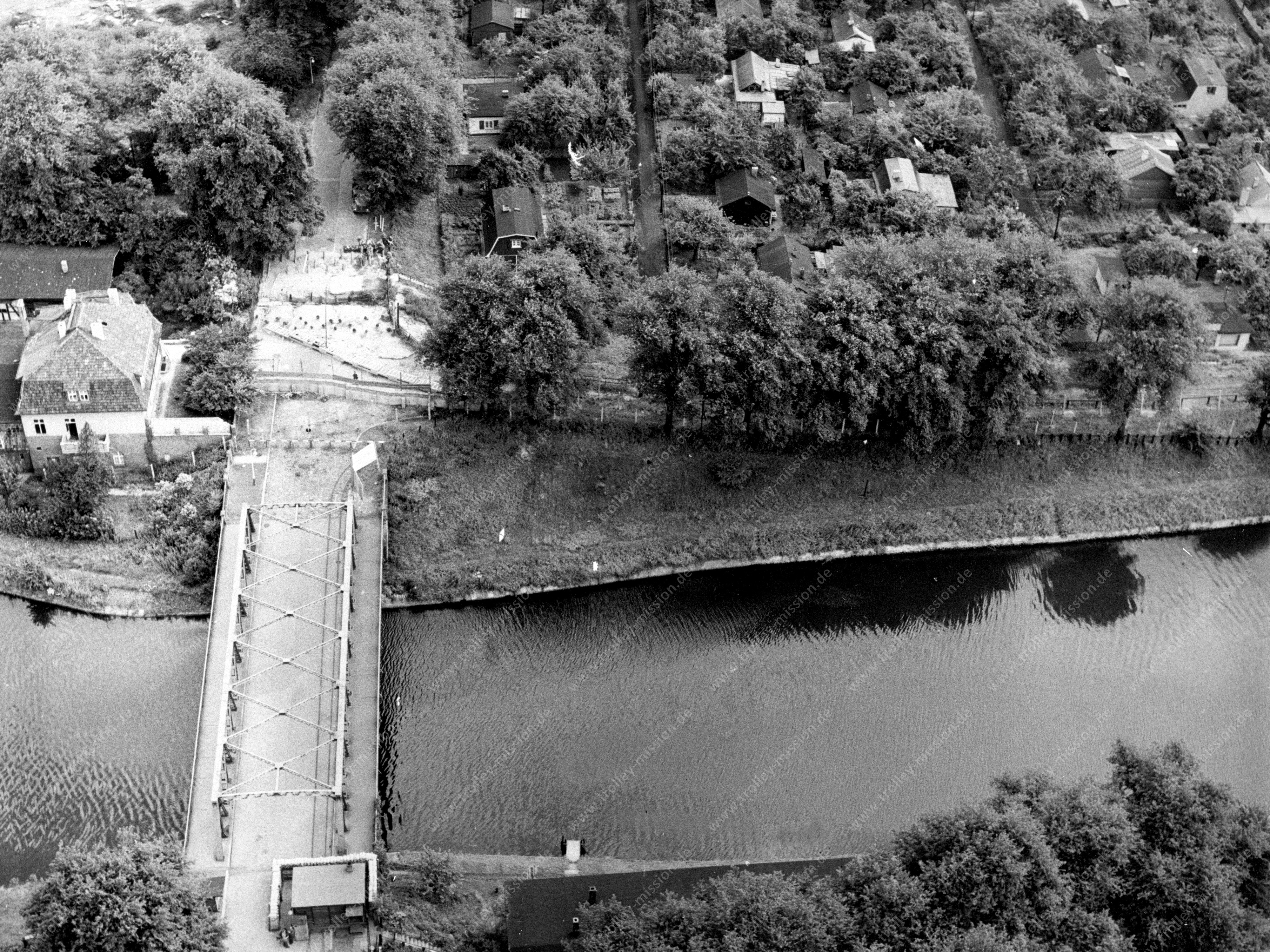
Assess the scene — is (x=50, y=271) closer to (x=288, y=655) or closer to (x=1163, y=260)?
Result: (x=288, y=655)

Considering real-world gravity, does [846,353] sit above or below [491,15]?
below

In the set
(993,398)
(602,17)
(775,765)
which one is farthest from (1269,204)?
(775,765)

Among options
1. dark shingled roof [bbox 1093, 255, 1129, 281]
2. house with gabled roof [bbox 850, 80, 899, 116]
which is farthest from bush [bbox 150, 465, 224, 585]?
dark shingled roof [bbox 1093, 255, 1129, 281]

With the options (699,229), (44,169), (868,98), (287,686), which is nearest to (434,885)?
(287,686)

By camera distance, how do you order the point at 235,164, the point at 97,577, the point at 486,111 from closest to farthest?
the point at 97,577, the point at 235,164, the point at 486,111

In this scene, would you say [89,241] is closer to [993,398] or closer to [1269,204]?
[993,398]

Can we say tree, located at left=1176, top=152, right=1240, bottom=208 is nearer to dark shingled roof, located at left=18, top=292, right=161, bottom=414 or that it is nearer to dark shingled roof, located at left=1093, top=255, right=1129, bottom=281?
dark shingled roof, located at left=1093, top=255, right=1129, bottom=281
